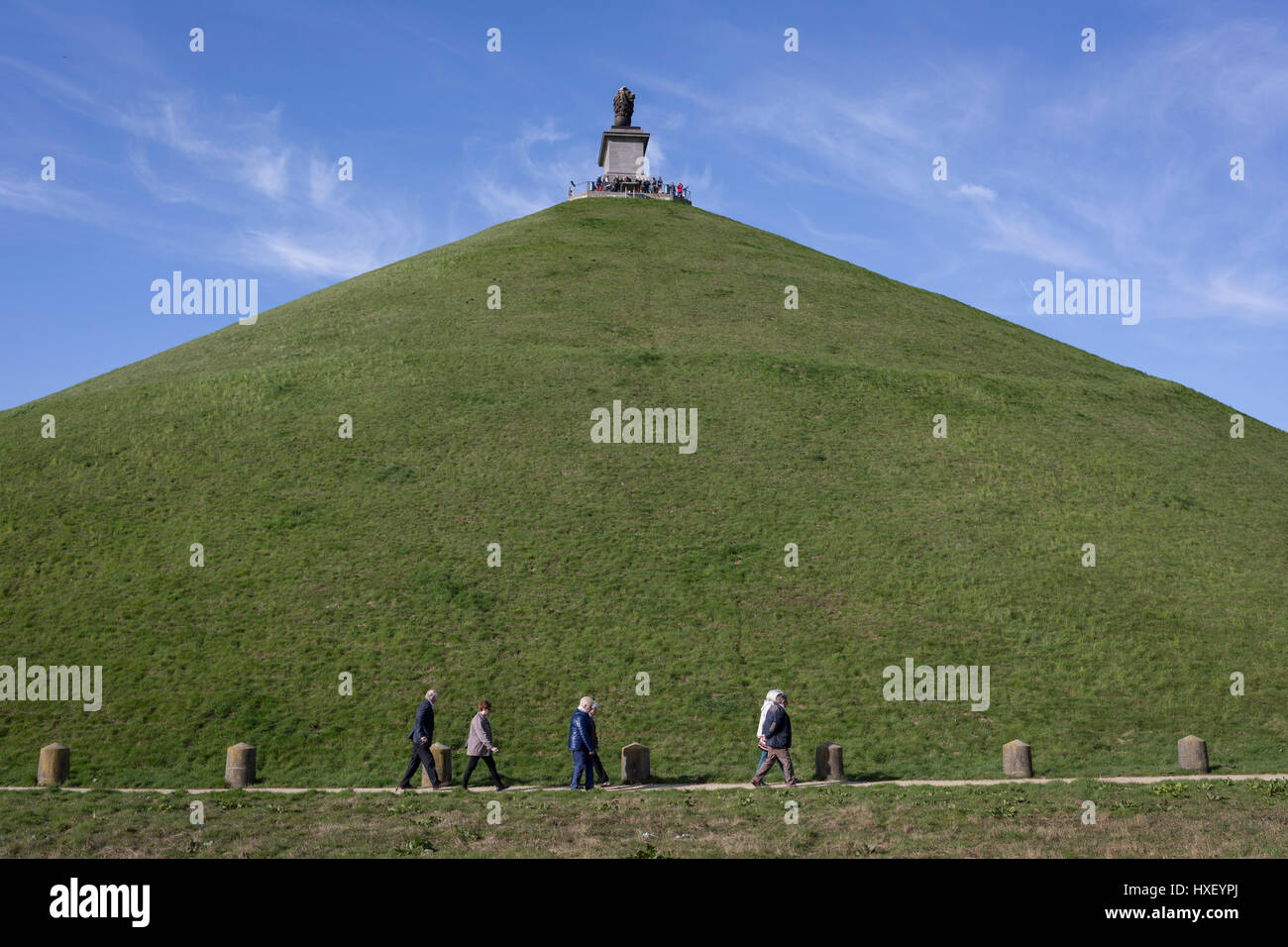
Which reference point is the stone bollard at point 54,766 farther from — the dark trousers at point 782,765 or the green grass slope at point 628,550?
the dark trousers at point 782,765

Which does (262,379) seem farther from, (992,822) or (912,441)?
(992,822)

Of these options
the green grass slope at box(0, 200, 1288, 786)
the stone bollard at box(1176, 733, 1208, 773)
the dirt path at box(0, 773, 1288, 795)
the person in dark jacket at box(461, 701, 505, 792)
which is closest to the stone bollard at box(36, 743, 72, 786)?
the dirt path at box(0, 773, 1288, 795)

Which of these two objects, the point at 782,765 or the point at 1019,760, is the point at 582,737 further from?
the point at 1019,760

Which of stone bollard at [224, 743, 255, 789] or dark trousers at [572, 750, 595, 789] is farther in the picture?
stone bollard at [224, 743, 255, 789]

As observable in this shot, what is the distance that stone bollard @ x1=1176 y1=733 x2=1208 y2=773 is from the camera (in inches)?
930

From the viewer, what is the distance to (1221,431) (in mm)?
57156

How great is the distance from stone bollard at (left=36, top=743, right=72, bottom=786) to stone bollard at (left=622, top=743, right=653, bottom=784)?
44.9 ft


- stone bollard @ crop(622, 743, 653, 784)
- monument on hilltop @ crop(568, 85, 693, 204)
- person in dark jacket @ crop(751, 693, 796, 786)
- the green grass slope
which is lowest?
stone bollard @ crop(622, 743, 653, 784)

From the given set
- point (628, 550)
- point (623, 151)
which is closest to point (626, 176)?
point (623, 151)

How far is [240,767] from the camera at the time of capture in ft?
74.3

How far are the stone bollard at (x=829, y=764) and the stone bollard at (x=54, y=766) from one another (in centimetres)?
1857

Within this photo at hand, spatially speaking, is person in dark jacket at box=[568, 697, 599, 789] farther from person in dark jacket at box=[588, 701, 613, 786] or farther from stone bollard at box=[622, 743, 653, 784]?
stone bollard at box=[622, 743, 653, 784]

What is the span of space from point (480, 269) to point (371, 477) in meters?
35.0

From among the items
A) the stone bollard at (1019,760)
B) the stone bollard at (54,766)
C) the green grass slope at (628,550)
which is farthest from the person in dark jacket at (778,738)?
the stone bollard at (54,766)
